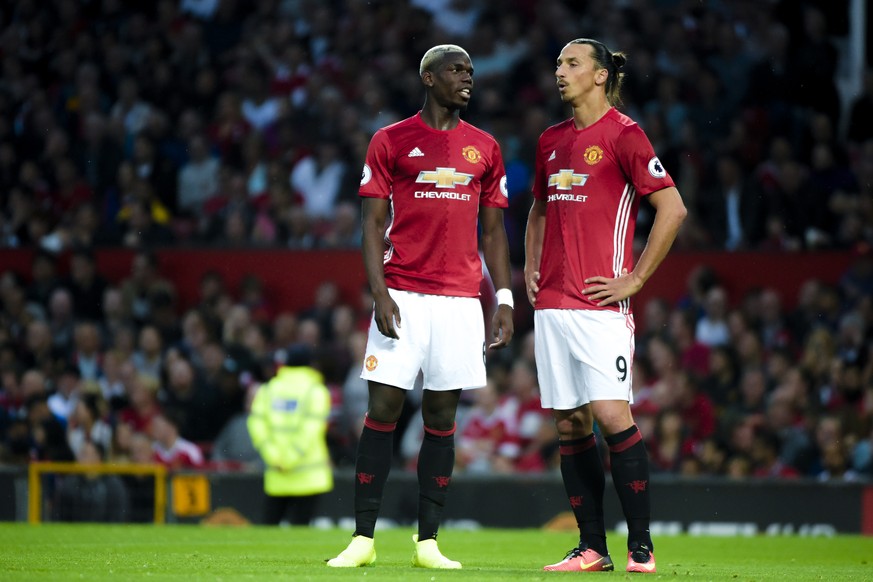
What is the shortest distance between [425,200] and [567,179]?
66 cm

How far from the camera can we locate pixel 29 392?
1474cm

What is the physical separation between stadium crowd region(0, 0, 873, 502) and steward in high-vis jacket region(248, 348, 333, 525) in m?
1.07

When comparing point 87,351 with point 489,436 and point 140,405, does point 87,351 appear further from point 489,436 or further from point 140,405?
point 489,436

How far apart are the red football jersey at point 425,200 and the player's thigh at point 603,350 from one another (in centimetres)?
58

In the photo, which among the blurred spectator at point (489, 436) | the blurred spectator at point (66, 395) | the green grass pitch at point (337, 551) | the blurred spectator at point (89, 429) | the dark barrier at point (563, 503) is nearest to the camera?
the green grass pitch at point (337, 551)

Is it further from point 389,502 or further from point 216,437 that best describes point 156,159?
point 389,502

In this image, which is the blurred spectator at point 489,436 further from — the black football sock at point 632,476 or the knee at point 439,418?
the black football sock at point 632,476

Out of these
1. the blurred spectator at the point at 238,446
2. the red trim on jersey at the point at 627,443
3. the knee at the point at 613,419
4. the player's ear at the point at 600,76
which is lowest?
the blurred spectator at the point at 238,446

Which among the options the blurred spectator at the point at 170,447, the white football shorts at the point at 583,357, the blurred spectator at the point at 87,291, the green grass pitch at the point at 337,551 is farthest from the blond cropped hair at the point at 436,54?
the blurred spectator at the point at 87,291

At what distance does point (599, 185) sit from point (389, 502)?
20.7ft

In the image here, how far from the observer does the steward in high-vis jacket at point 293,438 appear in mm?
11750

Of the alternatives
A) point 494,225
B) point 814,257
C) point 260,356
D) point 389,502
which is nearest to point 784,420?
point 814,257

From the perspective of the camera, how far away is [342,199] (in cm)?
1606

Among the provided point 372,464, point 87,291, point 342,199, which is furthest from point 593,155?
point 87,291
